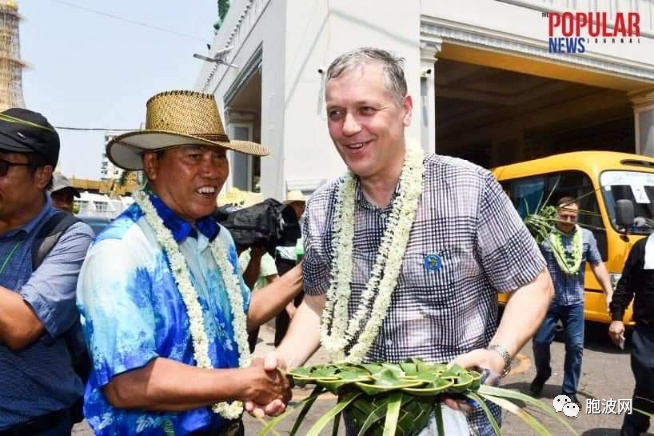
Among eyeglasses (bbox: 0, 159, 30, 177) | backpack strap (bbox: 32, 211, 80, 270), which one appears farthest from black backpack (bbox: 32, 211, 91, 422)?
eyeglasses (bbox: 0, 159, 30, 177)

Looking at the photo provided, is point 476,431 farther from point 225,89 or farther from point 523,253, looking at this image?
point 225,89

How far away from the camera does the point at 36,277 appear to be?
6.47 feet

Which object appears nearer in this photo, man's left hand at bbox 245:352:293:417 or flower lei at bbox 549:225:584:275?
man's left hand at bbox 245:352:293:417

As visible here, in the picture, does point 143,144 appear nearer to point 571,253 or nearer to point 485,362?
point 485,362

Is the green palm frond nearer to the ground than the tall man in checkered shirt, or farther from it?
nearer to the ground

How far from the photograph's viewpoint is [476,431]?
5.70ft

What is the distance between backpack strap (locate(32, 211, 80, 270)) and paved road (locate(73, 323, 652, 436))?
106 inches

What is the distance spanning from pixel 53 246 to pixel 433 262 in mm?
1382

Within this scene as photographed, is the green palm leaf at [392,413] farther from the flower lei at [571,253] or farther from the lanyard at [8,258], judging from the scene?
the flower lei at [571,253]

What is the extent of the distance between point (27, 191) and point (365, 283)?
4.30 feet

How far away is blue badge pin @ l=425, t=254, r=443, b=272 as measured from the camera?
175 cm

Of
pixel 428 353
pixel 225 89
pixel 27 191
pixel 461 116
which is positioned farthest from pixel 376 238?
pixel 461 116

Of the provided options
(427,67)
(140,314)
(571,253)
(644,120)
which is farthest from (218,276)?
(644,120)

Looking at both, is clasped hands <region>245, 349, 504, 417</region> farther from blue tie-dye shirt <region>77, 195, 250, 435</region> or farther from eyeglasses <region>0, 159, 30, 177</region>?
eyeglasses <region>0, 159, 30, 177</region>
